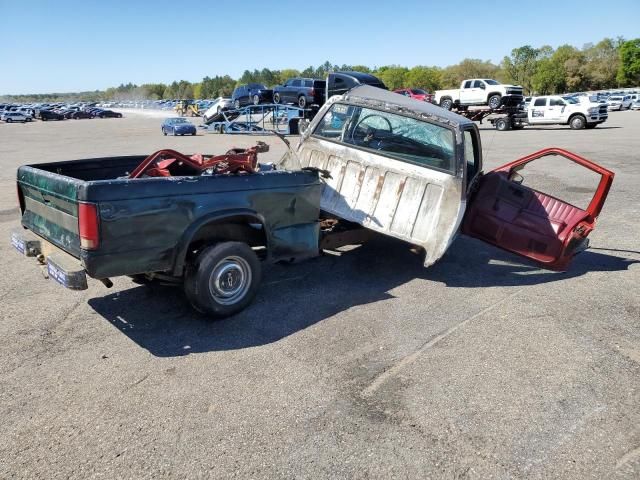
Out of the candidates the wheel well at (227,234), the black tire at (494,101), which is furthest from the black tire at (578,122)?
the wheel well at (227,234)

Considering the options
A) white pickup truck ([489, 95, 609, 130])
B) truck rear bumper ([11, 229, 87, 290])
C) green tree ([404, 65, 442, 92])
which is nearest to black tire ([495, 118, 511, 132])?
white pickup truck ([489, 95, 609, 130])

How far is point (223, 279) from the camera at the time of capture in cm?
446

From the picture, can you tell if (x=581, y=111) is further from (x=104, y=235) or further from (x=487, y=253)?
(x=104, y=235)

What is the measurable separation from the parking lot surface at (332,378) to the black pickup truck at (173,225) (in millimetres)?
501

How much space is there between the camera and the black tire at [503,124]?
29497mm

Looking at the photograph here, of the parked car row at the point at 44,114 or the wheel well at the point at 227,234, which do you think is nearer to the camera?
the wheel well at the point at 227,234

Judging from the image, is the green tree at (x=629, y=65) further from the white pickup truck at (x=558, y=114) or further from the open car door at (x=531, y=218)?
the open car door at (x=531, y=218)

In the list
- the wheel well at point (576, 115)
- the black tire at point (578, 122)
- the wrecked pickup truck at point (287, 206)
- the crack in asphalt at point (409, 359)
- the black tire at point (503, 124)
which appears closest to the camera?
the crack in asphalt at point (409, 359)

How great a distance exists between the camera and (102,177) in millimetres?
5547

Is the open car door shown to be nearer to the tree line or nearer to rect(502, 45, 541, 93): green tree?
the tree line

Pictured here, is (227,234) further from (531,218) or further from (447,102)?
(447,102)

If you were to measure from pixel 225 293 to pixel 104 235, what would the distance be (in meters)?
1.22

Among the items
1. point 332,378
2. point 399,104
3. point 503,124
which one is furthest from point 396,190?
point 503,124

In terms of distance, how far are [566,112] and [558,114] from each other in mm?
511
